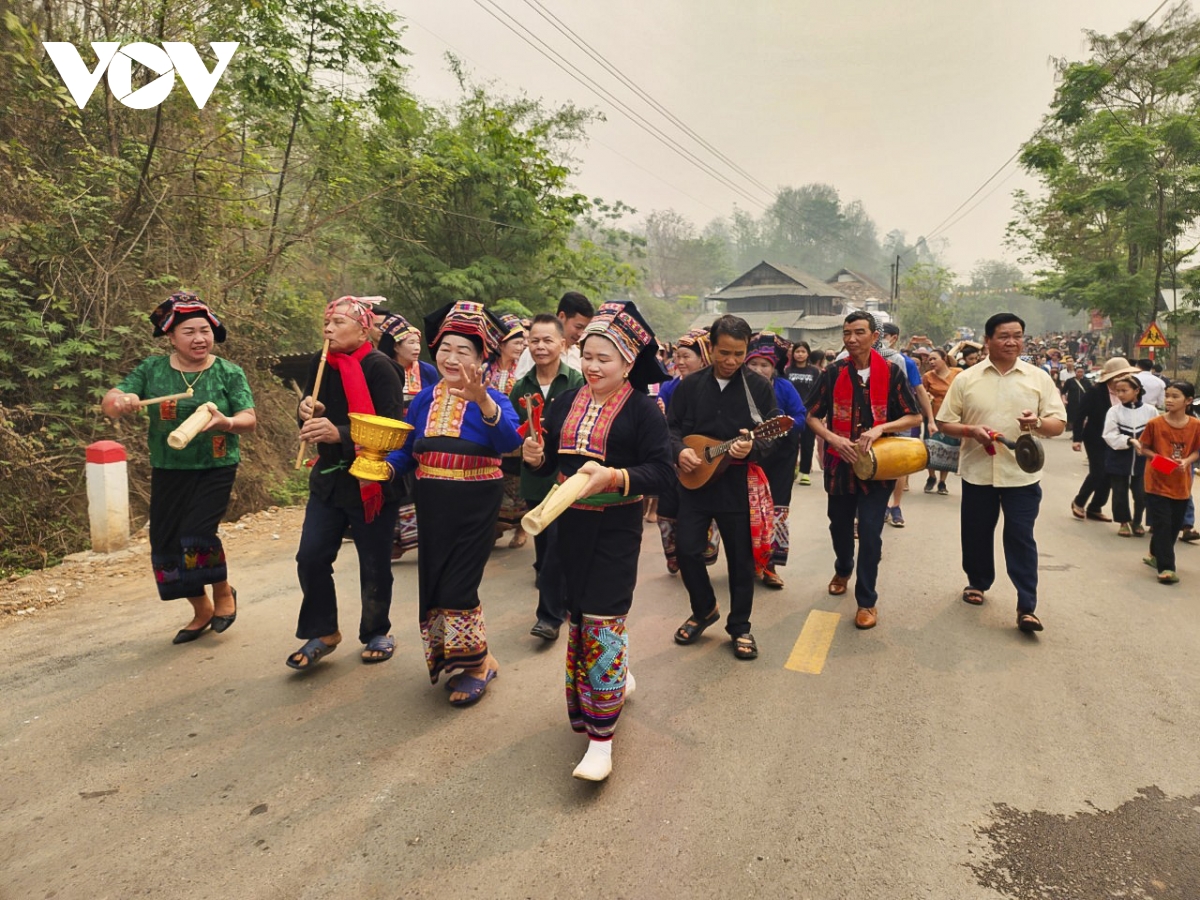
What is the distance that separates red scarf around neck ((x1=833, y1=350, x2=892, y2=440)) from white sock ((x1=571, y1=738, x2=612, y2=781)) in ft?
9.98

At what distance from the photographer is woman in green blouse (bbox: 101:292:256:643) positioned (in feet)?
13.2

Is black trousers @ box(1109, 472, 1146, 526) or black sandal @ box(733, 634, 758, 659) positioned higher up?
black trousers @ box(1109, 472, 1146, 526)

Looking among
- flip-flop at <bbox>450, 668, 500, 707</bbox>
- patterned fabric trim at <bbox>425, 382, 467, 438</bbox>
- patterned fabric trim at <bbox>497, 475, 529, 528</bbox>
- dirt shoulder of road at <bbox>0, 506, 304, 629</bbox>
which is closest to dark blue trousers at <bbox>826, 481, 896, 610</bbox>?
flip-flop at <bbox>450, 668, 500, 707</bbox>

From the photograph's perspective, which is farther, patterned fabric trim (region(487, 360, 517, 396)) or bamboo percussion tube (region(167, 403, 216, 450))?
patterned fabric trim (region(487, 360, 517, 396))

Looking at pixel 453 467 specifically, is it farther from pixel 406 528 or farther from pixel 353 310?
pixel 406 528

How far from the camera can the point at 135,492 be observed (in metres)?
6.93

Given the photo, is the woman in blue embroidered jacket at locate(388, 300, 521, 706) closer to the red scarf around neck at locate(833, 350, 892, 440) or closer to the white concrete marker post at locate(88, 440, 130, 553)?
the red scarf around neck at locate(833, 350, 892, 440)

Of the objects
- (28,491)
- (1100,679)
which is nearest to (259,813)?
(1100,679)

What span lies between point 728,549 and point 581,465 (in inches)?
62.0

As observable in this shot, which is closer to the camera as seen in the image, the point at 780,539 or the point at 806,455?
the point at 780,539

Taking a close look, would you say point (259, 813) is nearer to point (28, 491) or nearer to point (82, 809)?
point (82, 809)

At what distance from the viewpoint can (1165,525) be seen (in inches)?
226

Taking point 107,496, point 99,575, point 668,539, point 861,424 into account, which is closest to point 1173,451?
point 861,424

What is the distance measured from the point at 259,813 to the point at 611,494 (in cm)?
193
